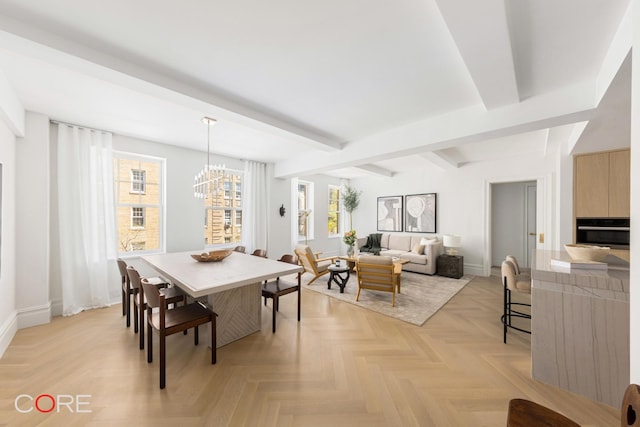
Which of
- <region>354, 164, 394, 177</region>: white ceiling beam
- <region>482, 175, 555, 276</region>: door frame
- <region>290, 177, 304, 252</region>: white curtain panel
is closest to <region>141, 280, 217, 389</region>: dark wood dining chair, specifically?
<region>290, 177, 304, 252</region>: white curtain panel

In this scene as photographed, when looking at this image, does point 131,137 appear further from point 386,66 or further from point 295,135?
point 386,66

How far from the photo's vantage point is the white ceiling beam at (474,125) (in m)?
2.22

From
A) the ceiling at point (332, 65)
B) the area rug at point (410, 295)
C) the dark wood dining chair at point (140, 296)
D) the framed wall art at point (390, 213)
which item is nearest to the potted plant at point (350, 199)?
the framed wall art at point (390, 213)

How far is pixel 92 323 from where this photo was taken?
298 cm

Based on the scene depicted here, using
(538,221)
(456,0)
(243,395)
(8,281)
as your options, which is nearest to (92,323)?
(8,281)

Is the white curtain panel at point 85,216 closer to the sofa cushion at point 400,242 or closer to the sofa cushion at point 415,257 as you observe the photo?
the sofa cushion at point 415,257

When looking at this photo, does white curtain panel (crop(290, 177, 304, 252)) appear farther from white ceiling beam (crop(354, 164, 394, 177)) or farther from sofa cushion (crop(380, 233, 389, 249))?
sofa cushion (crop(380, 233, 389, 249))

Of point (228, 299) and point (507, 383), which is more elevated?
point (228, 299)

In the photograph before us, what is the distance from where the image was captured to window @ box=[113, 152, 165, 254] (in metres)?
3.87

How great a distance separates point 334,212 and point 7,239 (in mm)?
6380

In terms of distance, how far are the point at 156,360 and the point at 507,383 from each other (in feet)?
10.1

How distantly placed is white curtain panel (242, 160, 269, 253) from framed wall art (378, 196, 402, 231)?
3.47 meters

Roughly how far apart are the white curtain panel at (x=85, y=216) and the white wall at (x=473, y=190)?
20.9 feet

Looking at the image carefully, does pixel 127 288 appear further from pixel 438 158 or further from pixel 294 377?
pixel 438 158
